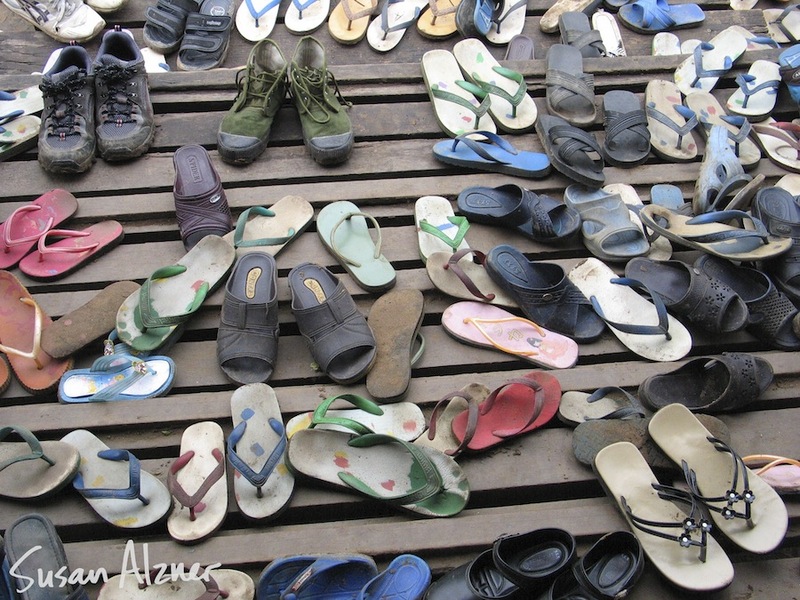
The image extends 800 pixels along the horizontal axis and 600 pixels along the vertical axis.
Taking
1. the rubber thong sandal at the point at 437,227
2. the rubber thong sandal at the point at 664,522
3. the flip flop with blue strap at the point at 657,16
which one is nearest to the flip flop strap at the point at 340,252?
the rubber thong sandal at the point at 437,227

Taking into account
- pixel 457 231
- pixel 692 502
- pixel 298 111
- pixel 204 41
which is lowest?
pixel 692 502

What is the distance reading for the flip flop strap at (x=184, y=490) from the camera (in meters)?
1.82

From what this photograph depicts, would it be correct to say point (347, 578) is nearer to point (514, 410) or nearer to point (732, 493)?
point (514, 410)

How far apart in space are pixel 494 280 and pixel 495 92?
0.87 m

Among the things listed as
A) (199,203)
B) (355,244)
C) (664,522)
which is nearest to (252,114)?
(199,203)

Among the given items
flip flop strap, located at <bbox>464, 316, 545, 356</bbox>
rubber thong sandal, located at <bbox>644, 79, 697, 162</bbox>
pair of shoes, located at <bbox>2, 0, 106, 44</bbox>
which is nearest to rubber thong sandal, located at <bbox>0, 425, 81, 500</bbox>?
flip flop strap, located at <bbox>464, 316, 545, 356</bbox>

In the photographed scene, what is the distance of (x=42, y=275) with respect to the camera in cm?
238

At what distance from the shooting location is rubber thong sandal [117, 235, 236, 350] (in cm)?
218

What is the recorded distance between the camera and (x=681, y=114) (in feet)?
9.79

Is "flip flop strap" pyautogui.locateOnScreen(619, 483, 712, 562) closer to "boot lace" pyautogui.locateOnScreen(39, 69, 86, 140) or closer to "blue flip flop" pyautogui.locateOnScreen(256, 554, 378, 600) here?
"blue flip flop" pyautogui.locateOnScreen(256, 554, 378, 600)

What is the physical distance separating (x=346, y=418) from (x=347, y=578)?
0.43 meters

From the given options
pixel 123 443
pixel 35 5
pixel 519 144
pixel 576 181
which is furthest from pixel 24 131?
pixel 576 181

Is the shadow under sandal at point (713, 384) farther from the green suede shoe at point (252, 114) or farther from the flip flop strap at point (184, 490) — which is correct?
the green suede shoe at point (252, 114)

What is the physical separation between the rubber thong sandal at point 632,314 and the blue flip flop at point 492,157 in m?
0.47
